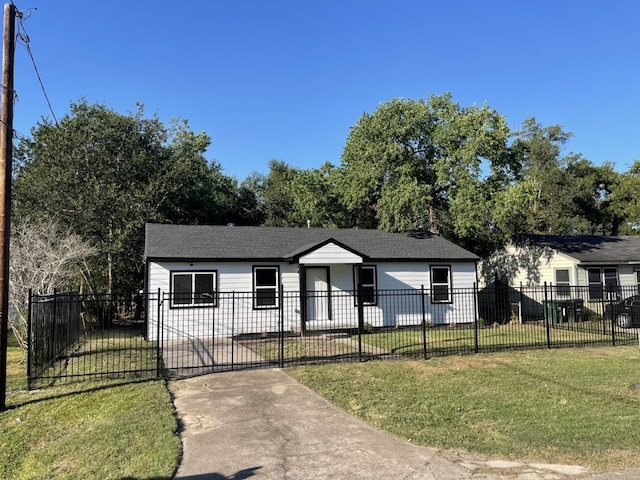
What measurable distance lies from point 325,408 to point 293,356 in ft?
14.5

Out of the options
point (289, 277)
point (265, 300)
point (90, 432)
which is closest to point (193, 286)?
point (265, 300)

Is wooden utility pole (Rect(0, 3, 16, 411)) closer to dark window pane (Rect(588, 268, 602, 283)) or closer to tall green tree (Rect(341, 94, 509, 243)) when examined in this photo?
tall green tree (Rect(341, 94, 509, 243))

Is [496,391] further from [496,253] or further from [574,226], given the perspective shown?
[574,226]

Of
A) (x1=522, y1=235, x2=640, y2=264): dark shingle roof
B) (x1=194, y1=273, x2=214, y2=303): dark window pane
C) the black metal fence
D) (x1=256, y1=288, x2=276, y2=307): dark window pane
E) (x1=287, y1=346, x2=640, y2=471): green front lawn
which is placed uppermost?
(x1=522, y1=235, x2=640, y2=264): dark shingle roof

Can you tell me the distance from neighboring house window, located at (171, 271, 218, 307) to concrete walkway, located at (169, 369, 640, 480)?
782 cm

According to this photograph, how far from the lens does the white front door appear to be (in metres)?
16.8

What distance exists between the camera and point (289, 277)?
671 inches

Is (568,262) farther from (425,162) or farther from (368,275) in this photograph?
(368,275)

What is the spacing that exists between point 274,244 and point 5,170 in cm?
1070

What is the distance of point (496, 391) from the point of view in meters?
8.16

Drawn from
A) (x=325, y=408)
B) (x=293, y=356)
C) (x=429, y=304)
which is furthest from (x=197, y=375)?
(x=429, y=304)

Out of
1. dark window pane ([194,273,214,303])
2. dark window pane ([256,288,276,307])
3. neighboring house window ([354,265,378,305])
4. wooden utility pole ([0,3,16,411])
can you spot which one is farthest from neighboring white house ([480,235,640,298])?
wooden utility pole ([0,3,16,411])

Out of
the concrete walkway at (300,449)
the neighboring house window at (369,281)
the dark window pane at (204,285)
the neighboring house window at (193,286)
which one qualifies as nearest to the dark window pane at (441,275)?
the neighboring house window at (369,281)

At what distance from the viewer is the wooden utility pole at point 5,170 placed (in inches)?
305
